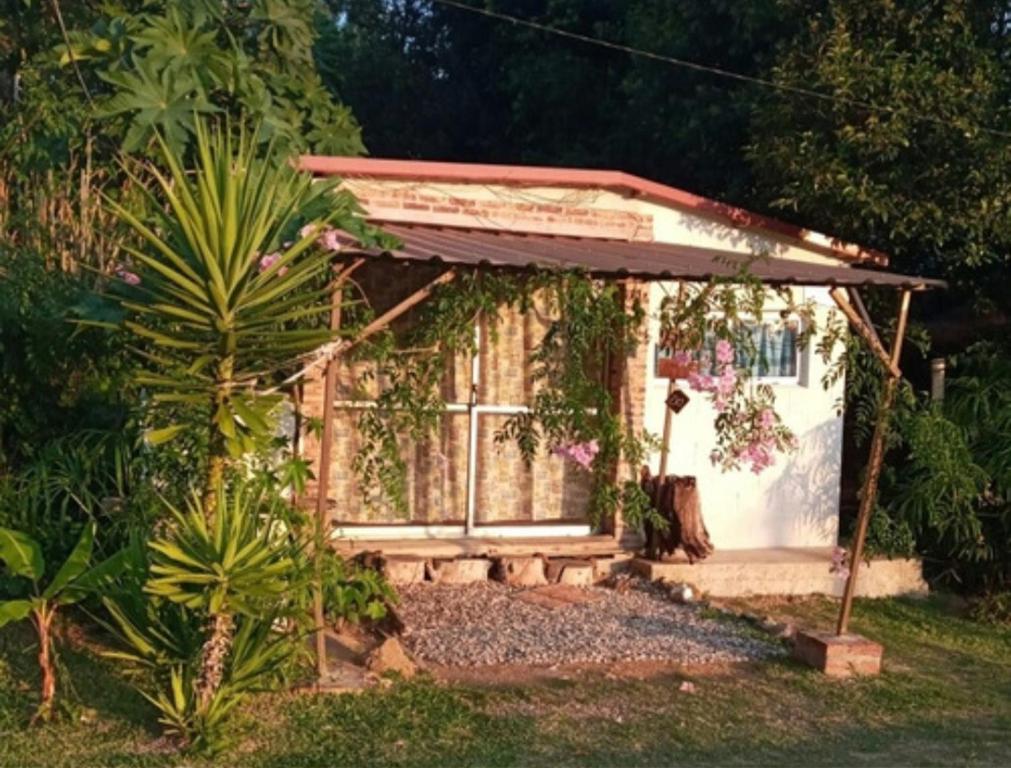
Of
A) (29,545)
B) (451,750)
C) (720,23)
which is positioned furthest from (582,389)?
(720,23)

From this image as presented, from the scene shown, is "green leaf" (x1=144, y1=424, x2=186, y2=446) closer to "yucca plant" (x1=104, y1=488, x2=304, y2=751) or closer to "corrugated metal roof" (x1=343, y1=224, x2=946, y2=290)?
"yucca plant" (x1=104, y1=488, x2=304, y2=751)

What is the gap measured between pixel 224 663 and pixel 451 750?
1220mm

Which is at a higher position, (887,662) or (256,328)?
(256,328)

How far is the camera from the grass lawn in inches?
262

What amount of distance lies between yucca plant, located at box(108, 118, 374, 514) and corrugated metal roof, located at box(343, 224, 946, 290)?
0.78 meters

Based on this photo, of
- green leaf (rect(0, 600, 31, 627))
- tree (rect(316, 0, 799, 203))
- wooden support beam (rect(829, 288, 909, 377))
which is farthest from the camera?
tree (rect(316, 0, 799, 203))

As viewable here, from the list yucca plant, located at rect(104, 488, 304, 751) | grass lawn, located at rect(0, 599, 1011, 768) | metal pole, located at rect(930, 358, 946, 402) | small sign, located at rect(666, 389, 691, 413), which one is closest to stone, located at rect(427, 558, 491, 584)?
small sign, located at rect(666, 389, 691, 413)

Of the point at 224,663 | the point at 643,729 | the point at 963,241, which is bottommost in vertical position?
the point at 643,729

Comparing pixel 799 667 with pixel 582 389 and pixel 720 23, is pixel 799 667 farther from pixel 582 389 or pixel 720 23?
pixel 720 23

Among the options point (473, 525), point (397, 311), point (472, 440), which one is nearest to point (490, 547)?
point (473, 525)

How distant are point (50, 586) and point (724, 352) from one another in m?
4.39

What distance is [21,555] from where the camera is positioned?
696 cm

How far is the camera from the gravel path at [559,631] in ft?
28.5

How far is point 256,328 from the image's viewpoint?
20.9 feet
